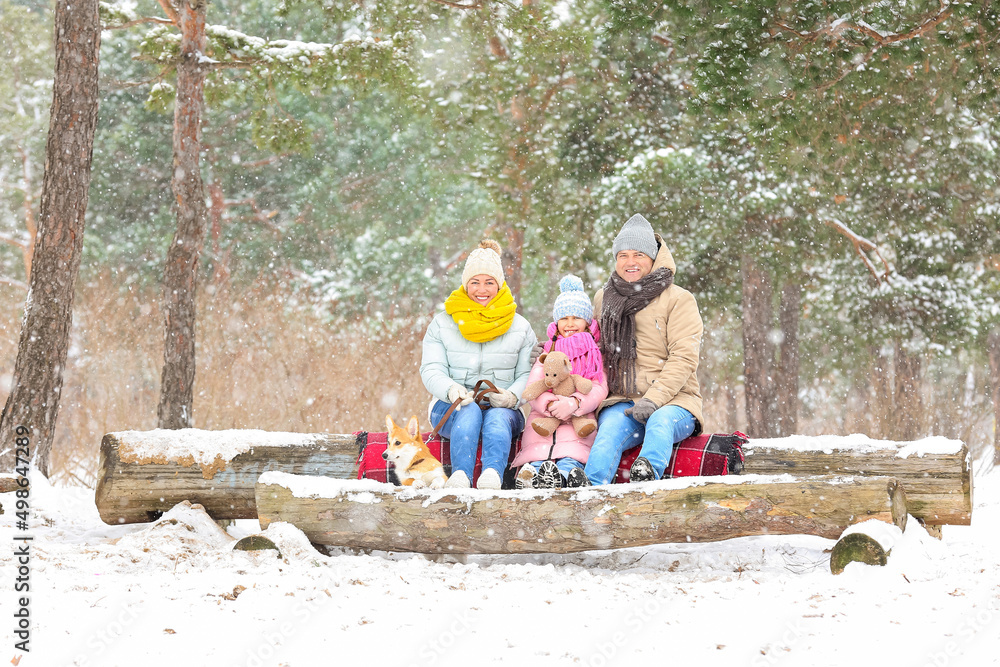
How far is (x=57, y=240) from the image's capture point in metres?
6.07

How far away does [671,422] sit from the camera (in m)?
4.84

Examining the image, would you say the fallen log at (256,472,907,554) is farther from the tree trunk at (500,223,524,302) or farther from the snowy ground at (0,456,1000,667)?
the tree trunk at (500,223,524,302)

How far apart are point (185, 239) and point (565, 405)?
430 cm

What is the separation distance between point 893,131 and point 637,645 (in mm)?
9264

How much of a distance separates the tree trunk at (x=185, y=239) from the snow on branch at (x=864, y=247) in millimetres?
7623

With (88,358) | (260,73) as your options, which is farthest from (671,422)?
(88,358)

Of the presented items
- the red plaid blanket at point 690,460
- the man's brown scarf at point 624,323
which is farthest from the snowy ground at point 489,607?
the man's brown scarf at point 624,323

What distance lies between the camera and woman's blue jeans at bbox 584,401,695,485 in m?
4.75

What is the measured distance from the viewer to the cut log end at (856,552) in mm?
3979

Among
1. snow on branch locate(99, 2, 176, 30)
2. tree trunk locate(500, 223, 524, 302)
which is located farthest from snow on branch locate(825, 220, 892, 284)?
snow on branch locate(99, 2, 176, 30)

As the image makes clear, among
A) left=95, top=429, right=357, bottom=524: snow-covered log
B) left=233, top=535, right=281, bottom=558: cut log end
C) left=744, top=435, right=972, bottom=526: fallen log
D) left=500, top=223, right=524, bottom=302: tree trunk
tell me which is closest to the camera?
left=233, top=535, right=281, bottom=558: cut log end

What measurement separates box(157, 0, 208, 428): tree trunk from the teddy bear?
12.4 feet

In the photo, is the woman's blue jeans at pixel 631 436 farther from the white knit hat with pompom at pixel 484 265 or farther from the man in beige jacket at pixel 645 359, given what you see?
the white knit hat with pompom at pixel 484 265

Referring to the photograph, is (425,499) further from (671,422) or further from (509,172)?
(509,172)
